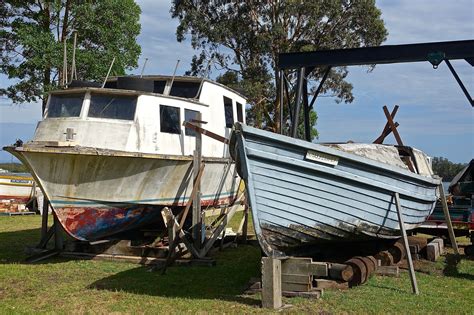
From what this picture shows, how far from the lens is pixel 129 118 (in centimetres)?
995

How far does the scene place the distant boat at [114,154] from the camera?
927cm

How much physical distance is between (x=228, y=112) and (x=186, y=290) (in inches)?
217

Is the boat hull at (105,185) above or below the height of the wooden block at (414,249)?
above

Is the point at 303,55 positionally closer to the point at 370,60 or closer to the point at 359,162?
the point at 370,60

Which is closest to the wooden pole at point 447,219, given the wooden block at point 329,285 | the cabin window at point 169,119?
the wooden block at point 329,285

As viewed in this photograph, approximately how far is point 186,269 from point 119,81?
379cm

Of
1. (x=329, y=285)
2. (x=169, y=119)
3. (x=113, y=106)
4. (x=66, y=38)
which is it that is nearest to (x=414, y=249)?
(x=329, y=285)

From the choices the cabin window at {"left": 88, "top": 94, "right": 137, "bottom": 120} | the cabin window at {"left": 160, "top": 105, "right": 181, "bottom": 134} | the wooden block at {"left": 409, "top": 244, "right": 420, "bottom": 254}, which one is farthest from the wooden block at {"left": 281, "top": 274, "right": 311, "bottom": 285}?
the cabin window at {"left": 88, "top": 94, "right": 137, "bottom": 120}

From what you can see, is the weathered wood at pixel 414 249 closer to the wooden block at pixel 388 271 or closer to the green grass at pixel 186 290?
the green grass at pixel 186 290

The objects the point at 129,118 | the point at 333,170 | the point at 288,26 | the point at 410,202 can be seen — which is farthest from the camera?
the point at 288,26

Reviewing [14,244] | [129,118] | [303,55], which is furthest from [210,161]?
[14,244]

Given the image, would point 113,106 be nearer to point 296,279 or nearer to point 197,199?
point 197,199

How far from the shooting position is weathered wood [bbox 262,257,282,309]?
22.0 feet

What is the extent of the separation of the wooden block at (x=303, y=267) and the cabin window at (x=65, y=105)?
493 cm
